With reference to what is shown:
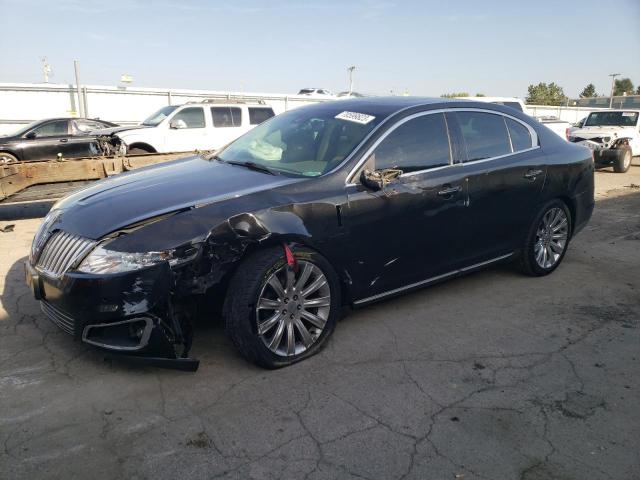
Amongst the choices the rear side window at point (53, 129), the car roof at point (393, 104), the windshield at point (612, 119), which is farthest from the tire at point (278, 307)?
the windshield at point (612, 119)

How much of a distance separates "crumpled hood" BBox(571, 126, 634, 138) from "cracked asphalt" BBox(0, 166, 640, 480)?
11.8 metres

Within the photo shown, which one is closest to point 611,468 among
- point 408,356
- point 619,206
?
point 408,356

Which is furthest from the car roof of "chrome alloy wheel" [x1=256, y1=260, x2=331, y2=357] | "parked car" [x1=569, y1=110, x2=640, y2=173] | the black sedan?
"parked car" [x1=569, y1=110, x2=640, y2=173]

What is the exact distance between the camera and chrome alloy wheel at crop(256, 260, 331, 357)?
10.5 ft

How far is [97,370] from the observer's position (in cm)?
321

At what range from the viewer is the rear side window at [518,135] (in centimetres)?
A: 471

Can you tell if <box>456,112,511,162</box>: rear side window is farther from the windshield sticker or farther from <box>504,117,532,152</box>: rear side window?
the windshield sticker

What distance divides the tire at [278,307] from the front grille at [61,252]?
890 millimetres

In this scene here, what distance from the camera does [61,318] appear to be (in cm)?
310

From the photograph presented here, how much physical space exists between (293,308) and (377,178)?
107 cm

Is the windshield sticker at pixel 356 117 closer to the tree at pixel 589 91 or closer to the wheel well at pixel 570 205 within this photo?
the wheel well at pixel 570 205

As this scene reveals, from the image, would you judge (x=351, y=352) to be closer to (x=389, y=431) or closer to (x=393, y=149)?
(x=389, y=431)

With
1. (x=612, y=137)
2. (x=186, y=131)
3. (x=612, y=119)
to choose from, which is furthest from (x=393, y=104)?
(x=612, y=119)

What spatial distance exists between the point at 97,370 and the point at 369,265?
1.91 m
